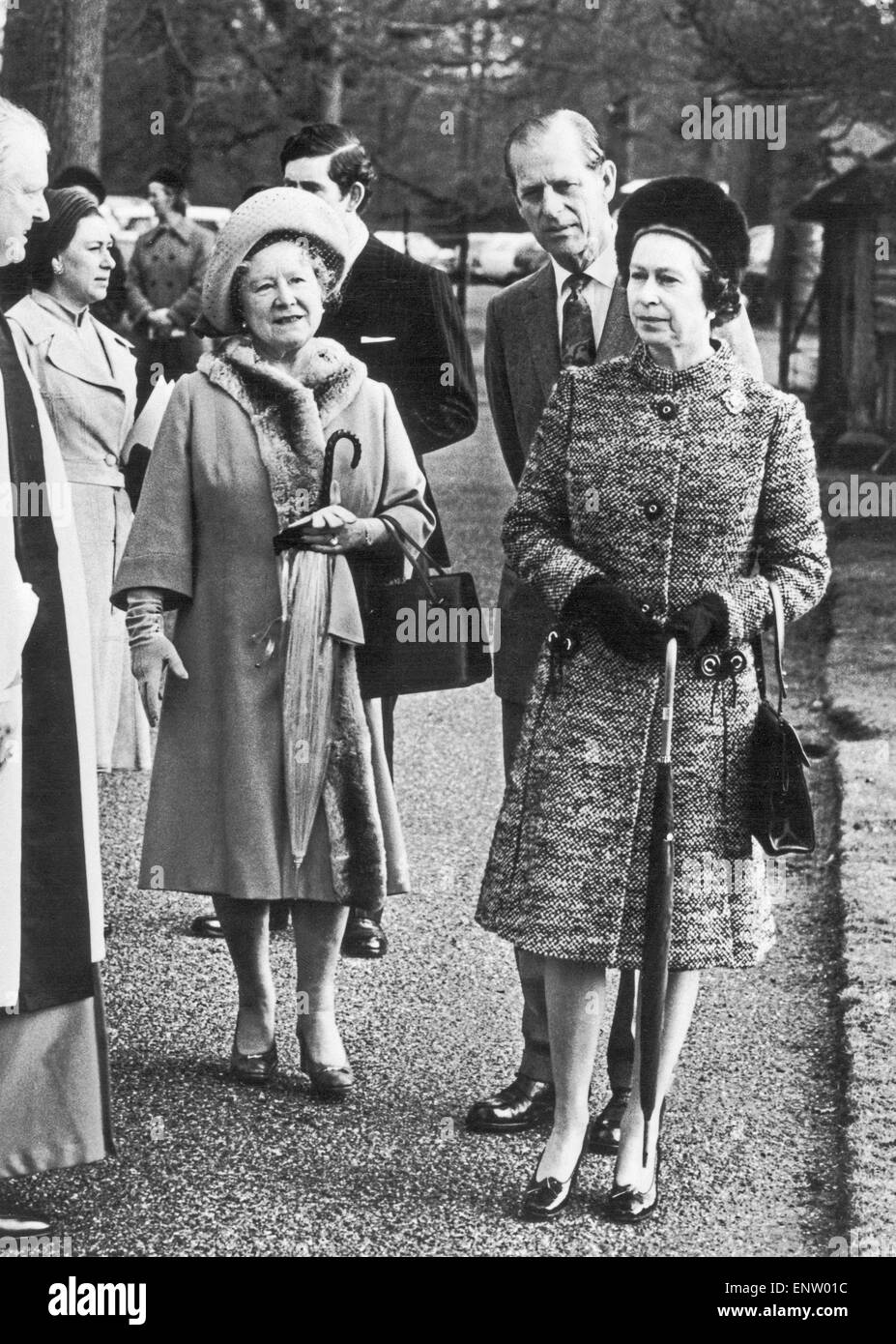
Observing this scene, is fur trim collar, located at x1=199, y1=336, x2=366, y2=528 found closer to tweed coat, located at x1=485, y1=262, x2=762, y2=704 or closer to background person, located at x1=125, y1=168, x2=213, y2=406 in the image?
tweed coat, located at x1=485, y1=262, x2=762, y2=704

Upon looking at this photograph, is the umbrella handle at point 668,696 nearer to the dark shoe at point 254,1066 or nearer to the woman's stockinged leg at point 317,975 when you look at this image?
the woman's stockinged leg at point 317,975

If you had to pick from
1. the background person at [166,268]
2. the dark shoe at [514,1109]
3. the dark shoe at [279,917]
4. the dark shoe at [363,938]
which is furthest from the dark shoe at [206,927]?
the background person at [166,268]

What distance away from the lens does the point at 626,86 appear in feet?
91.2

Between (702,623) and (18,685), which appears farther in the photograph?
(702,623)

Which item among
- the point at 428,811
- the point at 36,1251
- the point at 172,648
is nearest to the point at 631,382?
the point at 172,648

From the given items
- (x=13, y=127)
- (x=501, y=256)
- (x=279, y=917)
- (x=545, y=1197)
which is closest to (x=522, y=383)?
(x=13, y=127)

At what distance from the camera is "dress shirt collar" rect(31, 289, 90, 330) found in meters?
6.36

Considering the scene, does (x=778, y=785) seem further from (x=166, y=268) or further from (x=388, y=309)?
(x=166, y=268)

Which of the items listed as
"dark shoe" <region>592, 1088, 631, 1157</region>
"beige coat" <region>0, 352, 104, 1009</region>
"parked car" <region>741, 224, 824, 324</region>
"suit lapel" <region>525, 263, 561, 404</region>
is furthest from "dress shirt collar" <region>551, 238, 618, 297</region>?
"parked car" <region>741, 224, 824, 324</region>

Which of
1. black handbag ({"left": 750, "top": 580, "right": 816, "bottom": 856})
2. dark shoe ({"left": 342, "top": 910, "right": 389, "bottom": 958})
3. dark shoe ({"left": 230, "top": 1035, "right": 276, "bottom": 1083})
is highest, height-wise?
black handbag ({"left": 750, "top": 580, "right": 816, "bottom": 856})

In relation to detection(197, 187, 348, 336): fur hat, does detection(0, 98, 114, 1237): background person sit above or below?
below

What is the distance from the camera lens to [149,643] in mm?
4566

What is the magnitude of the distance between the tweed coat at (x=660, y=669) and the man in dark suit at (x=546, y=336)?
1.22 feet

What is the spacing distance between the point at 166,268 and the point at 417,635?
839 centimetres
